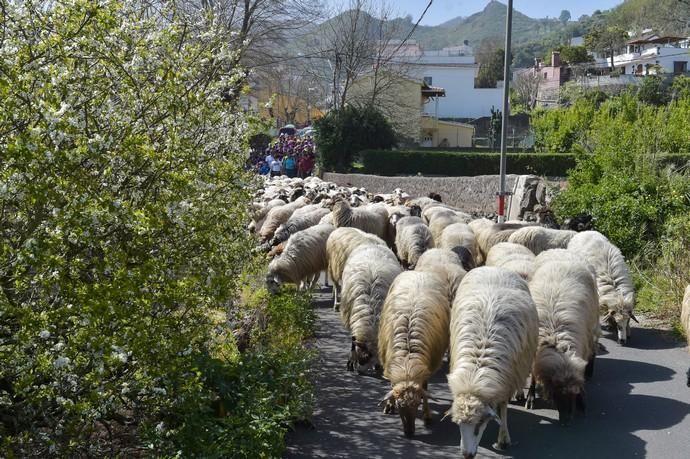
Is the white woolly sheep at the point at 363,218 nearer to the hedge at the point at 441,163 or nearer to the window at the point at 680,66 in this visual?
the hedge at the point at 441,163

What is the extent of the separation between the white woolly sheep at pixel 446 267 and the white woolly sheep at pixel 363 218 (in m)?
4.31

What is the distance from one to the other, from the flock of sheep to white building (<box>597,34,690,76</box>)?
6383cm

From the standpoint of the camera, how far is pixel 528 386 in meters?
9.33

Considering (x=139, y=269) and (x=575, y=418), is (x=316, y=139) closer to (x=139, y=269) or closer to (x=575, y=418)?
(x=575, y=418)

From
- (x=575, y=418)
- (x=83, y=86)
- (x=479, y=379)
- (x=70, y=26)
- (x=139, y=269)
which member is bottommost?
(x=575, y=418)

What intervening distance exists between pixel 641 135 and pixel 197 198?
14518 millimetres

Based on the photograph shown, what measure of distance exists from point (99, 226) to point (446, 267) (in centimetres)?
670

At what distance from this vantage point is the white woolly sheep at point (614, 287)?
1109 centimetres

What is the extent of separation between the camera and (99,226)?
15.2ft

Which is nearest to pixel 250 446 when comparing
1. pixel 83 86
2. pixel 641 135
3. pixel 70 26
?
pixel 83 86

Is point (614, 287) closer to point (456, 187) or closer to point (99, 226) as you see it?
point (99, 226)

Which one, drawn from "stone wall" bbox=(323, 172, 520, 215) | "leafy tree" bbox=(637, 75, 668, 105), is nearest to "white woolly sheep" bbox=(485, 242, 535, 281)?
"stone wall" bbox=(323, 172, 520, 215)

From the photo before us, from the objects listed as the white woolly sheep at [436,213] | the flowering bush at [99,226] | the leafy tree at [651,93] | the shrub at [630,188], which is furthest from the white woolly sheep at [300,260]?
the leafy tree at [651,93]

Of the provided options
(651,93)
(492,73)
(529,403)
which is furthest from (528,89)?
(529,403)
